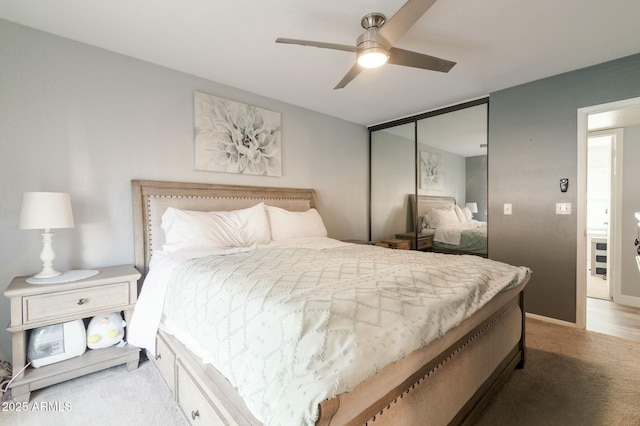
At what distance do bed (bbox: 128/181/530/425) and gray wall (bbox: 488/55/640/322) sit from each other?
1.25m

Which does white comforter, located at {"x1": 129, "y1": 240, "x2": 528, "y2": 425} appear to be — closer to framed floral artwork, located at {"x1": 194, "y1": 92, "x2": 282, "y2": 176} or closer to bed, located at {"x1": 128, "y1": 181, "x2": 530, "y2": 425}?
bed, located at {"x1": 128, "y1": 181, "x2": 530, "y2": 425}

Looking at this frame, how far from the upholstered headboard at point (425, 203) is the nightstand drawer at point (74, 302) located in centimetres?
348

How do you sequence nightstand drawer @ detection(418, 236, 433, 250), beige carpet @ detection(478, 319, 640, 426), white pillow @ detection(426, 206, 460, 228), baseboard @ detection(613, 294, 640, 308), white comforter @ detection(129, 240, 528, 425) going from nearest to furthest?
white comforter @ detection(129, 240, 528, 425)
beige carpet @ detection(478, 319, 640, 426)
baseboard @ detection(613, 294, 640, 308)
white pillow @ detection(426, 206, 460, 228)
nightstand drawer @ detection(418, 236, 433, 250)

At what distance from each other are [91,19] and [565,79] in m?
4.13

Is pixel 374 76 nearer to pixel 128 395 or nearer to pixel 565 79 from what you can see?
pixel 565 79

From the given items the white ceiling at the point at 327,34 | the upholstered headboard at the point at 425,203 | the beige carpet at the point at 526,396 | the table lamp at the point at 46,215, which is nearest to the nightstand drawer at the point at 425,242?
the upholstered headboard at the point at 425,203

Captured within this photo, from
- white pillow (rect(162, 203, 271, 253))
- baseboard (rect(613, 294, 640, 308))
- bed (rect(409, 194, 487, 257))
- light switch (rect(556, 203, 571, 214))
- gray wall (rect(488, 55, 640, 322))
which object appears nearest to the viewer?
white pillow (rect(162, 203, 271, 253))

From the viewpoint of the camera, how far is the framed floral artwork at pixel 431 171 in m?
3.88

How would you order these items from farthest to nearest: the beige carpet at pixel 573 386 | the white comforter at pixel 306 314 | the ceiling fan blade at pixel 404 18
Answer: the beige carpet at pixel 573 386
the ceiling fan blade at pixel 404 18
the white comforter at pixel 306 314

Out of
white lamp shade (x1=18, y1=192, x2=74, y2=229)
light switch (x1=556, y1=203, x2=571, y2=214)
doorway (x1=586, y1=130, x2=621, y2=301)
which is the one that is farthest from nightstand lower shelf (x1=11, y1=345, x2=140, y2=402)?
doorway (x1=586, y1=130, x2=621, y2=301)

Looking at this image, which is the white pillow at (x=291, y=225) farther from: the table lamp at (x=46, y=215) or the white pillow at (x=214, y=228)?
the table lamp at (x=46, y=215)

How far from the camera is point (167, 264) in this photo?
1957mm

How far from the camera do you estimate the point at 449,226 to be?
3791 millimetres

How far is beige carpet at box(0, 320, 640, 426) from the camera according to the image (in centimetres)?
156
